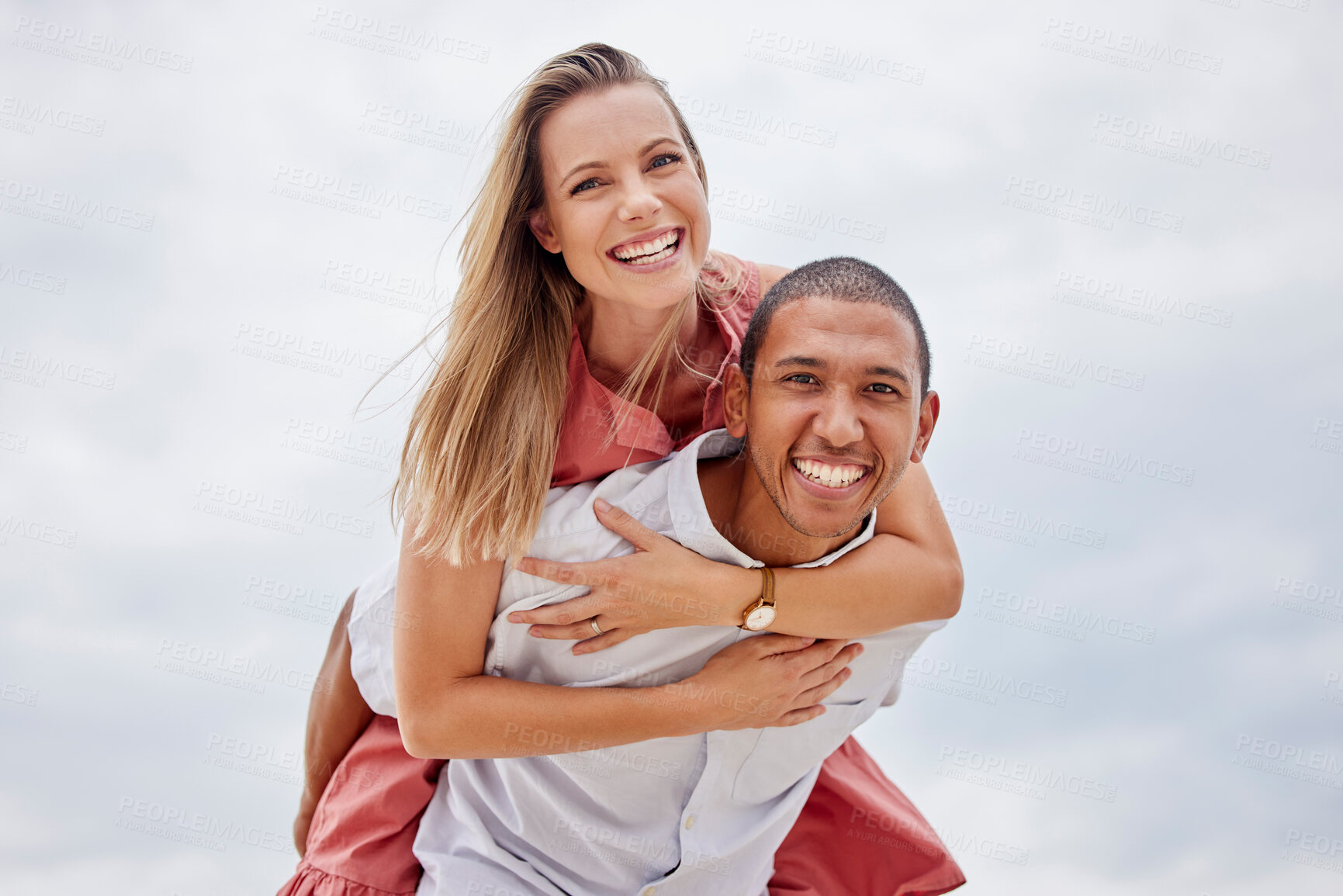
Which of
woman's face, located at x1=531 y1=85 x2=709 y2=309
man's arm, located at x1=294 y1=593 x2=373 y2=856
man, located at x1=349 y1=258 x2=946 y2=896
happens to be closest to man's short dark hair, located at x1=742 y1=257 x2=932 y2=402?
man, located at x1=349 y1=258 x2=946 y2=896

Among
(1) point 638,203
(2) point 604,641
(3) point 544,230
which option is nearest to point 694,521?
(2) point 604,641

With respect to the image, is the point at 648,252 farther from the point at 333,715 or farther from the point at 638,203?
the point at 333,715

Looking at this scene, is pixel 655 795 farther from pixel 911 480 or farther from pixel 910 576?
pixel 911 480

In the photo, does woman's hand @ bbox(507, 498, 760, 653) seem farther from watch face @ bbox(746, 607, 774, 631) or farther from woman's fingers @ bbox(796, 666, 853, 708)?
woman's fingers @ bbox(796, 666, 853, 708)

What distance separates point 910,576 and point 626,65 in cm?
171

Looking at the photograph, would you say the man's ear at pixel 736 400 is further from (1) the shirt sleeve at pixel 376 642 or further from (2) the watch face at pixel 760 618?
(1) the shirt sleeve at pixel 376 642

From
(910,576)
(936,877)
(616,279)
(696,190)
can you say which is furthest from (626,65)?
(936,877)

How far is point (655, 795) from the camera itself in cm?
328

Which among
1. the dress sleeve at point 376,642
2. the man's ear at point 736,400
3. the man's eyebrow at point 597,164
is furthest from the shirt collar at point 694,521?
the dress sleeve at point 376,642

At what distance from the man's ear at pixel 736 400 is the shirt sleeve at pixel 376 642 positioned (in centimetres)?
117

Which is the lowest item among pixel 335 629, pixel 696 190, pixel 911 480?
pixel 335 629

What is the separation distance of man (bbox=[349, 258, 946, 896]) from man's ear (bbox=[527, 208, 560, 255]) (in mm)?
660

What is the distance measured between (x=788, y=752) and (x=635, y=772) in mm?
451

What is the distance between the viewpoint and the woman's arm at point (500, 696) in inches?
118
